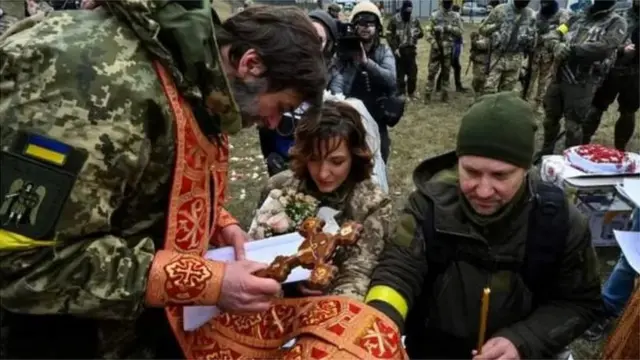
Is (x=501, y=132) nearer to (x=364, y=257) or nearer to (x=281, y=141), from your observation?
(x=364, y=257)

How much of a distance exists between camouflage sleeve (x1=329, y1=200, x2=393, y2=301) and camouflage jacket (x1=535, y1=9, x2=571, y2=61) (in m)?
7.38

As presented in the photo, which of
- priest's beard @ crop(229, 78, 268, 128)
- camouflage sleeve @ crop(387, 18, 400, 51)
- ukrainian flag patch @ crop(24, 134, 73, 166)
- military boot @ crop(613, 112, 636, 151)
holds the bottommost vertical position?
camouflage sleeve @ crop(387, 18, 400, 51)

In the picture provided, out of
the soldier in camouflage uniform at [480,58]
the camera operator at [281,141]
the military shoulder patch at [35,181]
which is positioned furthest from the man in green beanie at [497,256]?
the soldier in camouflage uniform at [480,58]

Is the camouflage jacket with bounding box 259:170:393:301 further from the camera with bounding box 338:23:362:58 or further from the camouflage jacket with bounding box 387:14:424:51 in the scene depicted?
the camouflage jacket with bounding box 387:14:424:51

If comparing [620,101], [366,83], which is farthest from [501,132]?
[620,101]

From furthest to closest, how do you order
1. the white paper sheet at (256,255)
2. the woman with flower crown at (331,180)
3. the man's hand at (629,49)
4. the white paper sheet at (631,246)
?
the man's hand at (629,49) → the white paper sheet at (631,246) → the woman with flower crown at (331,180) → the white paper sheet at (256,255)

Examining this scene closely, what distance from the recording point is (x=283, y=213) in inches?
95.0

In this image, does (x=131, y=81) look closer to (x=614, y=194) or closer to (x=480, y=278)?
(x=480, y=278)

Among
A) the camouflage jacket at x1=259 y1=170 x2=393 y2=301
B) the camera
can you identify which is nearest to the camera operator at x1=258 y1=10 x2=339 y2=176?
the camera

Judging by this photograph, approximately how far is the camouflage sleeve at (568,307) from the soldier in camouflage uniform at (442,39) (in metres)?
9.11

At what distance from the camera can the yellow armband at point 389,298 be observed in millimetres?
1648

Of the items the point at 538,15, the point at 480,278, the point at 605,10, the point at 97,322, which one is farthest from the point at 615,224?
the point at 538,15

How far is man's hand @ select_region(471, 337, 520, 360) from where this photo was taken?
1620mm

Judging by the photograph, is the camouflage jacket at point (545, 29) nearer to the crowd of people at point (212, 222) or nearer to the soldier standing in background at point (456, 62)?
the soldier standing in background at point (456, 62)
